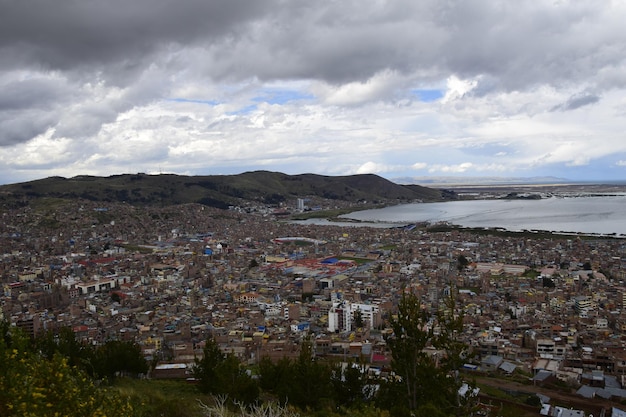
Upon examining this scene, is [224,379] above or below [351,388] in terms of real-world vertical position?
above

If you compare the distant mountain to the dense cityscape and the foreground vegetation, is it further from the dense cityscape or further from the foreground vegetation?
the foreground vegetation

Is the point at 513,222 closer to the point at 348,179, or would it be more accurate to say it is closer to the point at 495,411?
the point at 495,411

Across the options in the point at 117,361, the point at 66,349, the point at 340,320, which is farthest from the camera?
the point at 340,320

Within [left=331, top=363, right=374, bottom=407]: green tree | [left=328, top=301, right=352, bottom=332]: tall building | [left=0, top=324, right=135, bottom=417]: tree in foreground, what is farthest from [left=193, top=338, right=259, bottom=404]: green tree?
[left=328, top=301, right=352, bottom=332]: tall building

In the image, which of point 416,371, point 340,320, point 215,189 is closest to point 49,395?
point 416,371

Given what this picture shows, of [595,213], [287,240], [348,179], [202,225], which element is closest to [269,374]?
[287,240]

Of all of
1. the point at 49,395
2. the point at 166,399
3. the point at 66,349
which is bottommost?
the point at 66,349

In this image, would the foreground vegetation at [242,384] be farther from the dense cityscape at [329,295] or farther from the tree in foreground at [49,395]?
the dense cityscape at [329,295]

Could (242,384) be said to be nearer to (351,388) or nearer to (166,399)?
(166,399)
